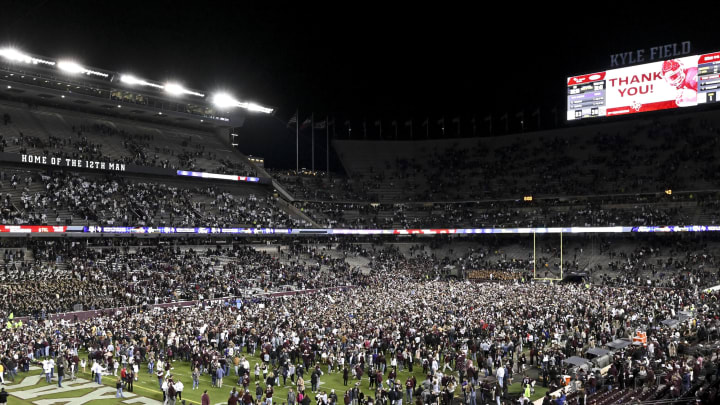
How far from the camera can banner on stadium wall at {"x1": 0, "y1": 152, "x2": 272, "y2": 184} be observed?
49500 mm


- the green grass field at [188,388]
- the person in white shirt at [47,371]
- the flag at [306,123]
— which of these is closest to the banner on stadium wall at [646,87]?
the flag at [306,123]

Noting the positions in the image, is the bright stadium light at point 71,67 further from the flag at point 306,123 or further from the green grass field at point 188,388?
the green grass field at point 188,388

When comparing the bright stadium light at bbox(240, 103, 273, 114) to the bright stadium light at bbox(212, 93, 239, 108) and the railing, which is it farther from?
the railing

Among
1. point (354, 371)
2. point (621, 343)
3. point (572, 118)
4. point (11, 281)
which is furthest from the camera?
point (572, 118)

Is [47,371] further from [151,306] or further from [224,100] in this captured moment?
[224,100]

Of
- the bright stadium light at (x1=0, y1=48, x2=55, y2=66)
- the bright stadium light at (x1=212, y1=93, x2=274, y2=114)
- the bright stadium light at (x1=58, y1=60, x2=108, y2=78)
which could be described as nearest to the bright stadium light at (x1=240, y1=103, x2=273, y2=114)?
the bright stadium light at (x1=212, y1=93, x2=274, y2=114)

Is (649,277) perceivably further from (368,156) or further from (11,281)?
(11,281)

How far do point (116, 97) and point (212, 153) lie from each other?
1284 cm

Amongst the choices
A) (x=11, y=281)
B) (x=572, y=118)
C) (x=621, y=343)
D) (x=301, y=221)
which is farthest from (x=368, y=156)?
(x=621, y=343)

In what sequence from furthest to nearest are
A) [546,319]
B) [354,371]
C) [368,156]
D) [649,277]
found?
[368,156] → [649,277] → [546,319] → [354,371]

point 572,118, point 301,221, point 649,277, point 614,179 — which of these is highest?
point 572,118

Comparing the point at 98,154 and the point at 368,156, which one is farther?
the point at 368,156

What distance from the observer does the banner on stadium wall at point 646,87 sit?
58.3 m

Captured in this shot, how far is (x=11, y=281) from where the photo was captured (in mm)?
37156
